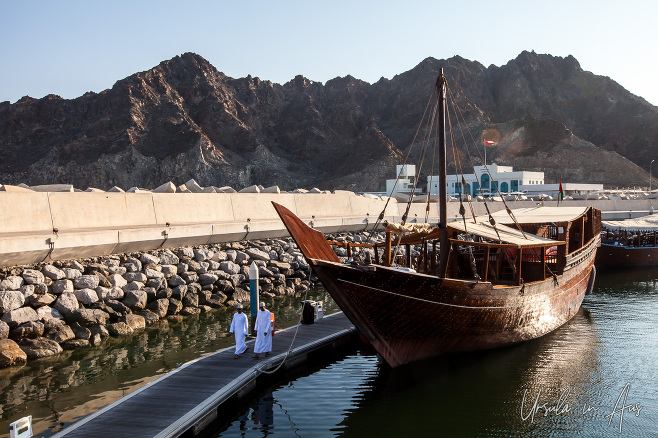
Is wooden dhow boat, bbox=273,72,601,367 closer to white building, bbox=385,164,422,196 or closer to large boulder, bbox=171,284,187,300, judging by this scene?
large boulder, bbox=171,284,187,300

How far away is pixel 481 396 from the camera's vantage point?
11992 millimetres

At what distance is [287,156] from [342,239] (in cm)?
10067

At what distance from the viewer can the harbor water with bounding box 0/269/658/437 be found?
10.5 metres

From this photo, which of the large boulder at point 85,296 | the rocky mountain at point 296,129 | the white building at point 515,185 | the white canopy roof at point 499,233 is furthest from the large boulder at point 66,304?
the rocky mountain at point 296,129

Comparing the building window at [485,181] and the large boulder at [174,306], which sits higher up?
the building window at [485,181]

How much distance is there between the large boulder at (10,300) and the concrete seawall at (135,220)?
1440 millimetres

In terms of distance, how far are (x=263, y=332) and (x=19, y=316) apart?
6781mm

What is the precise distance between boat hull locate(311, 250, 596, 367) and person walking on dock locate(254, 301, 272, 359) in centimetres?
→ 142

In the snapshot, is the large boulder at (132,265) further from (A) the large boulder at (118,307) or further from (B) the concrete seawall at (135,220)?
(A) the large boulder at (118,307)

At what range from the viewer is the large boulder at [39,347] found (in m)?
13.8

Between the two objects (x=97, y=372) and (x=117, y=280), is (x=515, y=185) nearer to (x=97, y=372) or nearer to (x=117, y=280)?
(x=117, y=280)

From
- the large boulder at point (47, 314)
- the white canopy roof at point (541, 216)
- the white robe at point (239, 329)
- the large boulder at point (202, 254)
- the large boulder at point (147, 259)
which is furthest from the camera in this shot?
the large boulder at point (202, 254)

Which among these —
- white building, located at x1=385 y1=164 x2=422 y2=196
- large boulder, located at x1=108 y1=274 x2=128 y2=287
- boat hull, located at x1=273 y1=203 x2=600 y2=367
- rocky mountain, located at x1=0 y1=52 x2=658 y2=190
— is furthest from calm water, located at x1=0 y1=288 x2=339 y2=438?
rocky mountain, located at x1=0 y1=52 x2=658 y2=190

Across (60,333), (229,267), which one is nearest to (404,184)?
(229,267)
